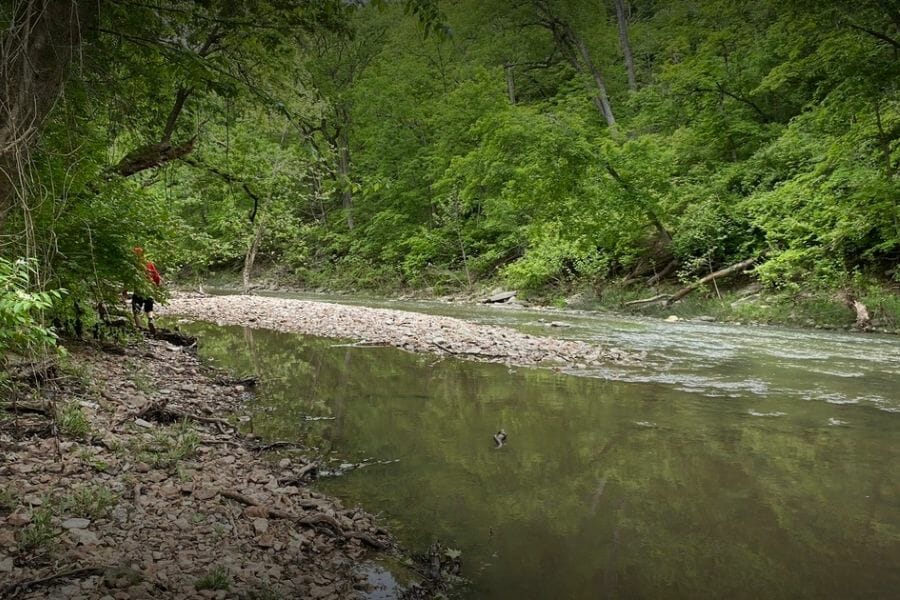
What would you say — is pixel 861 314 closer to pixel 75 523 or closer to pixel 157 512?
pixel 157 512

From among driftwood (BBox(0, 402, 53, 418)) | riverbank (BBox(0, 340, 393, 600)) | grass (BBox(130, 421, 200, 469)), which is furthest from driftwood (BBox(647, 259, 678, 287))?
driftwood (BBox(0, 402, 53, 418))

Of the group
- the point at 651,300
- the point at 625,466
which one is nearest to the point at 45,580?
the point at 625,466

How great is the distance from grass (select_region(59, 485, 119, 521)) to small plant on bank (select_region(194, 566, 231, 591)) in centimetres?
85

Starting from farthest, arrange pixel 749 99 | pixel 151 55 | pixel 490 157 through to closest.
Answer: pixel 490 157
pixel 749 99
pixel 151 55

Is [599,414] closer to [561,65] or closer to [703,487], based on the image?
[703,487]

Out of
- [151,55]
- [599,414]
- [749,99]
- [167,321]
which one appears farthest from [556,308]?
[151,55]

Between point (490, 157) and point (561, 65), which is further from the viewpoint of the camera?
point (561, 65)

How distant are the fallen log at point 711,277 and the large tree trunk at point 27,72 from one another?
16511 millimetres

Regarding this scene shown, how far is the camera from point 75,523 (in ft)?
9.21

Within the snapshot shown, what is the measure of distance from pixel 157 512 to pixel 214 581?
872mm

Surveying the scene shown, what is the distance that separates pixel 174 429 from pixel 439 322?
900 cm

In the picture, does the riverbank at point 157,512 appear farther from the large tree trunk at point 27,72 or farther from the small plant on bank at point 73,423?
the large tree trunk at point 27,72

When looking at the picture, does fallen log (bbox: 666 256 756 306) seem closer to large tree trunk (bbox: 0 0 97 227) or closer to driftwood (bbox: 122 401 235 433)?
driftwood (bbox: 122 401 235 433)

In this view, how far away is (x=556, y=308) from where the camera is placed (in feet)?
64.2
